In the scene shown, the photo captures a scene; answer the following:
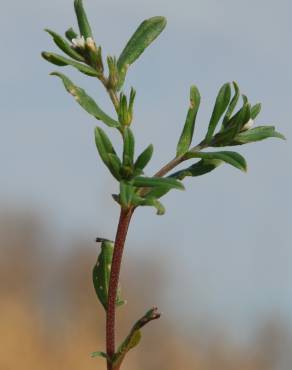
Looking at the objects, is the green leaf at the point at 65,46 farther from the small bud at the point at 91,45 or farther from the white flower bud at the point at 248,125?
the white flower bud at the point at 248,125

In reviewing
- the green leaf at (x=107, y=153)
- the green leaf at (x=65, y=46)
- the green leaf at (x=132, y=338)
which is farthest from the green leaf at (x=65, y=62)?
the green leaf at (x=132, y=338)

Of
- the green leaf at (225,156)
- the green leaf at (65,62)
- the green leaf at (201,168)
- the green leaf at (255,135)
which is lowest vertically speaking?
the green leaf at (201,168)

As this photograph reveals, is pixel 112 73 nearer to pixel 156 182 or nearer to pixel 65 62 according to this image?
pixel 65 62

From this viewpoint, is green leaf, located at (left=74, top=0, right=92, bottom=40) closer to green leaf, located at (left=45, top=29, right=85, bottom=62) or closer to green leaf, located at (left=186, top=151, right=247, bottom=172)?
green leaf, located at (left=45, top=29, right=85, bottom=62)

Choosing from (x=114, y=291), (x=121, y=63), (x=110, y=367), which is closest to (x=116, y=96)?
(x=121, y=63)

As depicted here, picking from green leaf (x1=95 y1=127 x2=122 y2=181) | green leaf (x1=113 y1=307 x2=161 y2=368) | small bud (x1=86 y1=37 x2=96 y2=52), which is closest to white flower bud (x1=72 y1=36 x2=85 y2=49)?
small bud (x1=86 y1=37 x2=96 y2=52)
